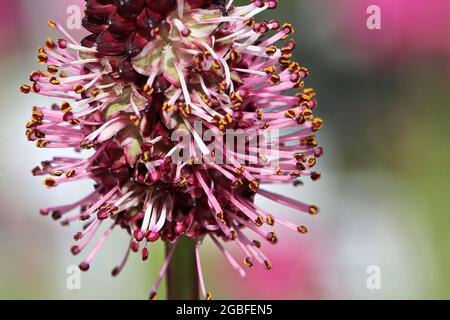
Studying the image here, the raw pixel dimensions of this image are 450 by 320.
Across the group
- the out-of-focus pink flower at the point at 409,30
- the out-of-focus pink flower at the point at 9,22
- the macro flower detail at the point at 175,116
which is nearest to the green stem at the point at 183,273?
the macro flower detail at the point at 175,116

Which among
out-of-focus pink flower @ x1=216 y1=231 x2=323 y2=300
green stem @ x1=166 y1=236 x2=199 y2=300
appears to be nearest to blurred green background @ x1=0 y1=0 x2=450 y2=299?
out-of-focus pink flower @ x1=216 y1=231 x2=323 y2=300

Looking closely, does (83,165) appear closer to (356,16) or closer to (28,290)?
(28,290)

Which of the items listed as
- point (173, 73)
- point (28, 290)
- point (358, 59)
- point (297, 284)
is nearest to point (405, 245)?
point (297, 284)

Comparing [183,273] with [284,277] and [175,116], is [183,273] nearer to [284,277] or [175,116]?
[175,116]

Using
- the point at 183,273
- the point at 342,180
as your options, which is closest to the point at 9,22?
the point at 342,180

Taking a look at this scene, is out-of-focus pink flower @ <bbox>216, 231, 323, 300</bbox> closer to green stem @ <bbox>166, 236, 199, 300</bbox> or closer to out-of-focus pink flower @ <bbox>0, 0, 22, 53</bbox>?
green stem @ <bbox>166, 236, 199, 300</bbox>

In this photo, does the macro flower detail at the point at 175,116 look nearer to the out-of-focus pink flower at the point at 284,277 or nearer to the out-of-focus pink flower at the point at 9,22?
the out-of-focus pink flower at the point at 284,277
